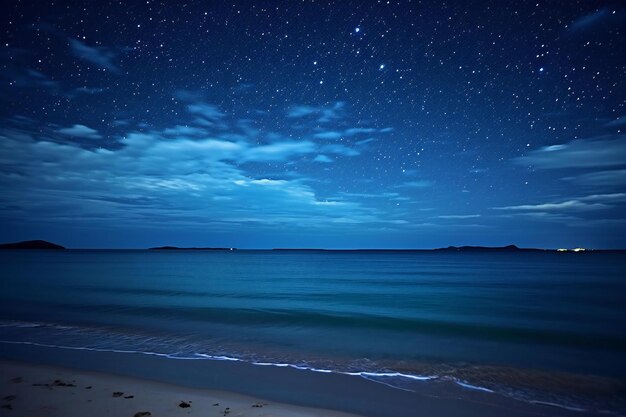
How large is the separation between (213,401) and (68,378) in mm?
2993

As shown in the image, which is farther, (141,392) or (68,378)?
(68,378)

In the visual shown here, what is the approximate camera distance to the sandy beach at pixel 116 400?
4.68m

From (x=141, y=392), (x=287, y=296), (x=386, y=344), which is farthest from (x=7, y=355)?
(x=287, y=296)

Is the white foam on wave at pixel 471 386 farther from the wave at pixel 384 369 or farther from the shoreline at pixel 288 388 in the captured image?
the shoreline at pixel 288 388

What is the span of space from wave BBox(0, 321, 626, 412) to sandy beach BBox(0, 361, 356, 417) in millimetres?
2201

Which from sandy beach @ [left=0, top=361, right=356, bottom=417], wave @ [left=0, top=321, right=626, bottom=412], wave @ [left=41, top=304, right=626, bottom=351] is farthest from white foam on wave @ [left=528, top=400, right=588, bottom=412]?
wave @ [left=41, top=304, right=626, bottom=351]

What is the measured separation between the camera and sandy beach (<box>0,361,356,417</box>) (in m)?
4.68

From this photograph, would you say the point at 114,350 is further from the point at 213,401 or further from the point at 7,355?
the point at 213,401

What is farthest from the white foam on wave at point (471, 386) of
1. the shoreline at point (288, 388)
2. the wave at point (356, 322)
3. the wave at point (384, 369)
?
the wave at point (356, 322)

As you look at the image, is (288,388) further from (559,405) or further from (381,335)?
(381,335)

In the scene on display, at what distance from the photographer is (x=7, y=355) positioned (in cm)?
802

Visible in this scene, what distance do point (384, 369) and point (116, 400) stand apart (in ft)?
17.1

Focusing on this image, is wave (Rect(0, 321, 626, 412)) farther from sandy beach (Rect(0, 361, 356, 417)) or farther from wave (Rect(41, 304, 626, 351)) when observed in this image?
wave (Rect(41, 304, 626, 351))

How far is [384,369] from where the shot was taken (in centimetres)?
759
